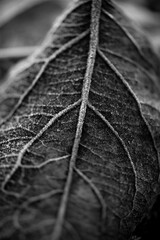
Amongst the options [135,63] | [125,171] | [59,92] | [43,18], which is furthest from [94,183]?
[43,18]

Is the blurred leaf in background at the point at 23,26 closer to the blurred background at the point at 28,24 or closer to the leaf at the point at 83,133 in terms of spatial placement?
the blurred background at the point at 28,24

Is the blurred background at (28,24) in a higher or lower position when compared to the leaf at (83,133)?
higher

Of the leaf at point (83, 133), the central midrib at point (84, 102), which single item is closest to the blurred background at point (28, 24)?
the leaf at point (83, 133)

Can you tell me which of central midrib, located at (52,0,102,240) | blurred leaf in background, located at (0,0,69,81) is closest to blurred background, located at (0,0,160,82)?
blurred leaf in background, located at (0,0,69,81)

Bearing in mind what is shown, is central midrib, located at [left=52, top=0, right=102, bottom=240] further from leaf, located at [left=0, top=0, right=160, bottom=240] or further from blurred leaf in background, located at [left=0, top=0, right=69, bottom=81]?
blurred leaf in background, located at [left=0, top=0, right=69, bottom=81]

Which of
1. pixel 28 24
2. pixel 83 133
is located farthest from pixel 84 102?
pixel 28 24

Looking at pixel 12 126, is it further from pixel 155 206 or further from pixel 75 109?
pixel 155 206

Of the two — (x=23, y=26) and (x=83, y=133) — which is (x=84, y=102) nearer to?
(x=83, y=133)
